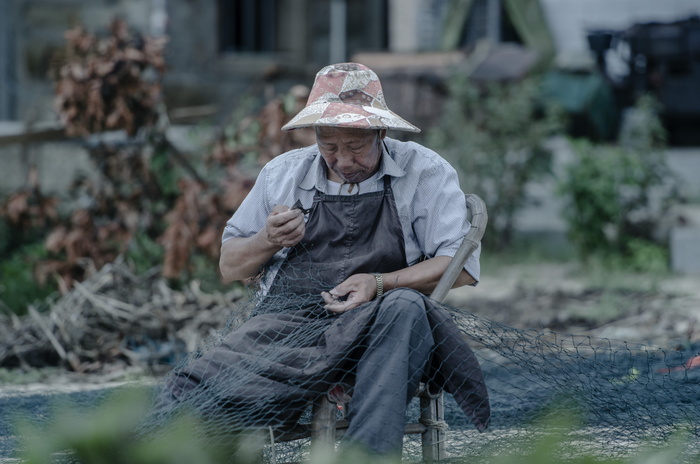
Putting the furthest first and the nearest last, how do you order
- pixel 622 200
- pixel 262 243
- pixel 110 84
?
pixel 622 200 → pixel 110 84 → pixel 262 243

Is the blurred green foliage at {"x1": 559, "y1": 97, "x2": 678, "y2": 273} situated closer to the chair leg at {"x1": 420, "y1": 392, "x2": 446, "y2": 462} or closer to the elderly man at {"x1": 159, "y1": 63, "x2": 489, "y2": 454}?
the elderly man at {"x1": 159, "y1": 63, "x2": 489, "y2": 454}

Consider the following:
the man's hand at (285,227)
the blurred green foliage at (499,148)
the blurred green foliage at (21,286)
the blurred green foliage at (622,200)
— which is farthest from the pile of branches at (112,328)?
the blurred green foliage at (622,200)

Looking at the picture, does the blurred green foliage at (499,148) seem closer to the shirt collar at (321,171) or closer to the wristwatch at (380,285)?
the shirt collar at (321,171)

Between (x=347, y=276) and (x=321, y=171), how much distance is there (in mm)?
370

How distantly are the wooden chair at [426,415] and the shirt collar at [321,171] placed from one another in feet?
0.97

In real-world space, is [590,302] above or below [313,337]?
below

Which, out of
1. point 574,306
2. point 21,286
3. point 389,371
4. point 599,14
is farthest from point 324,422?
point 599,14

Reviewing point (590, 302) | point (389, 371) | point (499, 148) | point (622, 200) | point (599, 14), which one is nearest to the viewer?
point (389, 371)

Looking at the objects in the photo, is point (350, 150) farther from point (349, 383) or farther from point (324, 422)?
point (324, 422)

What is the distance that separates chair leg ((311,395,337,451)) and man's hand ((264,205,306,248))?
20.5 inches

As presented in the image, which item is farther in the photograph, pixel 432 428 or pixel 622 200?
pixel 622 200

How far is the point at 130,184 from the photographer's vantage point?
623 centimetres

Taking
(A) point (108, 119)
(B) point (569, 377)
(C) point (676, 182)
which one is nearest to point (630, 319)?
(C) point (676, 182)

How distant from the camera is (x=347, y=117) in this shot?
2.99 meters
